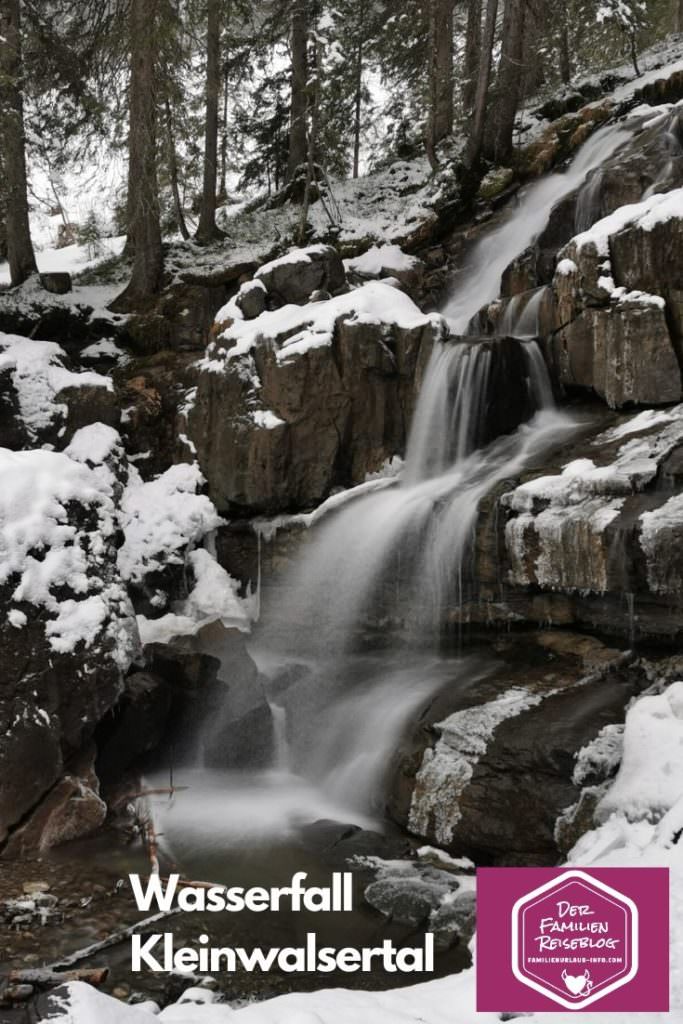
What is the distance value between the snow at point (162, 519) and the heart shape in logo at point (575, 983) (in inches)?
293

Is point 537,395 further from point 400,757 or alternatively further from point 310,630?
point 400,757

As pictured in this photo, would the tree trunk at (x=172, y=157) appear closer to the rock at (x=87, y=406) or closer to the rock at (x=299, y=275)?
the rock at (x=299, y=275)

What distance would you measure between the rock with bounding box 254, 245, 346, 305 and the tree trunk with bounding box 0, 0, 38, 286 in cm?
571

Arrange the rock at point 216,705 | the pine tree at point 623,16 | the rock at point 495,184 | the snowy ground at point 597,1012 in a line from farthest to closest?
the pine tree at point 623,16
the rock at point 495,184
the rock at point 216,705
the snowy ground at point 597,1012

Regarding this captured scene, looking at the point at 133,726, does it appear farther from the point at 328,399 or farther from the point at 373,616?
the point at 328,399

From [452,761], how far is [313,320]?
6.70m

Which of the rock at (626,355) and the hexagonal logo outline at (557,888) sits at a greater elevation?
the rock at (626,355)

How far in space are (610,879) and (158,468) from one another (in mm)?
9504

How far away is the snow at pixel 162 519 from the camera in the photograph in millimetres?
10492

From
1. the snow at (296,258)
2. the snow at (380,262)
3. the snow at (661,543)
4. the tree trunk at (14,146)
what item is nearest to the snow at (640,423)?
the snow at (661,543)

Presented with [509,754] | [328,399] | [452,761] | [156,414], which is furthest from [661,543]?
[156,414]

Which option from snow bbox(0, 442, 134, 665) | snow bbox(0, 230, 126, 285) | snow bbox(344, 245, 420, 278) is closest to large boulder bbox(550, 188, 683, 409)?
snow bbox(344, 245, 420, 278)

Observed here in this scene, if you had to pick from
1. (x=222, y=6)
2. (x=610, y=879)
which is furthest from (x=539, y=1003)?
(x=222, y=6)

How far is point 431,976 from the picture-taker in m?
5.06
